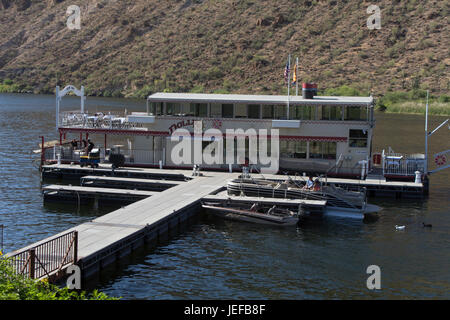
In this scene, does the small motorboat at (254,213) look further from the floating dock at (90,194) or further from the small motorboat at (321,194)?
the floating dock at (90,194)

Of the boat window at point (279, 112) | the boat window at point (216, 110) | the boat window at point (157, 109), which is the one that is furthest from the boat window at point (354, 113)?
the boat window at point (157, 109)

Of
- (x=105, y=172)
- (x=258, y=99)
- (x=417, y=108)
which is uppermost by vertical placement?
(x=417, y=108)

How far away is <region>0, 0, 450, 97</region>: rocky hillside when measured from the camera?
384 ft

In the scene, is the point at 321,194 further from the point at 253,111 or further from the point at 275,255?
the point at 253,111

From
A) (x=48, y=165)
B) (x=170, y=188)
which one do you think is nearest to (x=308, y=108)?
(x=170, y=188)

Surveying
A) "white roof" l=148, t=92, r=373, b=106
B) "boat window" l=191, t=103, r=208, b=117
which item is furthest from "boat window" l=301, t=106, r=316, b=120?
"boat window" l=191, t=103, r=208, b=117

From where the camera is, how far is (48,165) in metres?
41.3

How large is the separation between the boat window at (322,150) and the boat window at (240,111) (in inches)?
177

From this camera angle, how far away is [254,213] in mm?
30531

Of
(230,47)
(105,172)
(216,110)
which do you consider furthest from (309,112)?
(230,47)

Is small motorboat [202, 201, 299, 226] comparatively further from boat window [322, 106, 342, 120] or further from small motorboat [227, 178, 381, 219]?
boat window [322, 106, 342, 120]

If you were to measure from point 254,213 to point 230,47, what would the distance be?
10658 centimetres

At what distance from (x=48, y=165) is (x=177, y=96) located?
925 centimetres

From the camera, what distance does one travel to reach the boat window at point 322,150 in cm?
3947
